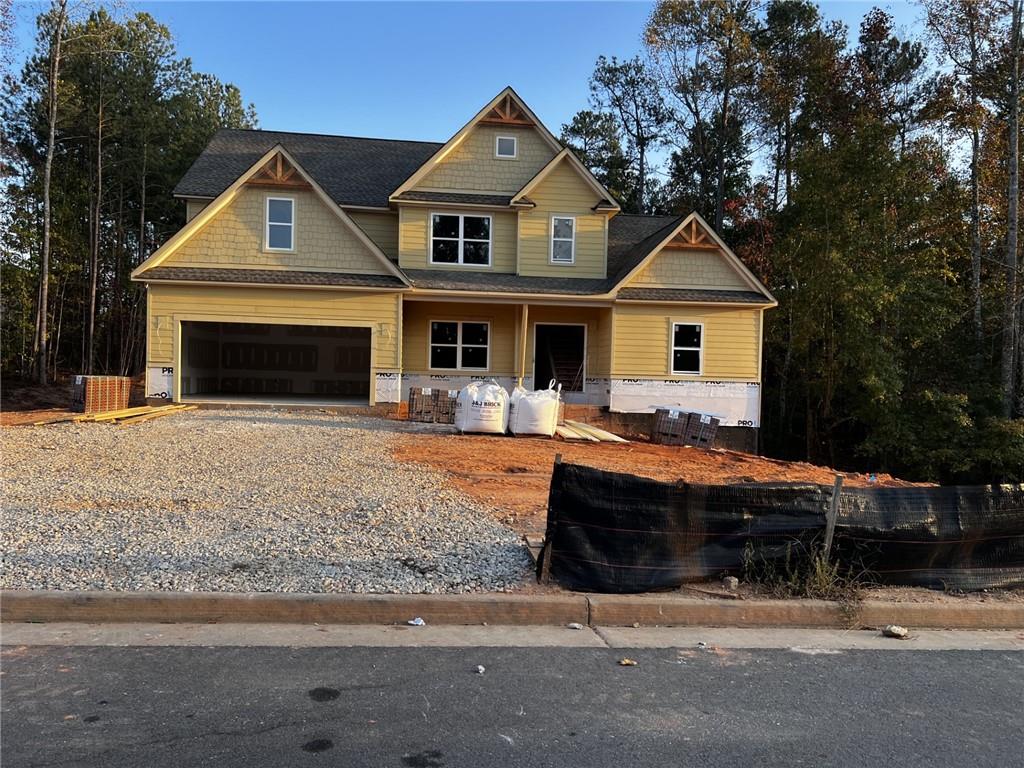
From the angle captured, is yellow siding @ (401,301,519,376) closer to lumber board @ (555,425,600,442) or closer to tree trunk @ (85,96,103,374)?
lumber board @ (555,425,600,442)

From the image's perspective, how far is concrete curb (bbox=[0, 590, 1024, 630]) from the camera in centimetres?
498

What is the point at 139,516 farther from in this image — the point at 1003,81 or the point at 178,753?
the point at 1003,81

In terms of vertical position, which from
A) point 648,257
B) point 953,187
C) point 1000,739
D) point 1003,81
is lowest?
point 1000,739

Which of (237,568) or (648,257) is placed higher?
(648,257)

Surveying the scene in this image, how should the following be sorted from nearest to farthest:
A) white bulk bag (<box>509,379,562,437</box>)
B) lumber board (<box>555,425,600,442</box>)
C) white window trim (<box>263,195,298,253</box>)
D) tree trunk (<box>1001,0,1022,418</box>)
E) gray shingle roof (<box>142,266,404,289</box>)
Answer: white bulk bag (<box>509,379,562,437</box>) < lumber board (<box>555,425,600,442</box>) < gray shingle roof (<box>142,266,404,289</box>) < white window trim (<box>263,195,298,253</box>) < tree trunk (<box>1001,0,1022,418</box>)

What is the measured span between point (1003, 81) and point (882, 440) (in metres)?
11.4

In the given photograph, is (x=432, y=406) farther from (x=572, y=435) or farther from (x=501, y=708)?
(x=501, y=708)

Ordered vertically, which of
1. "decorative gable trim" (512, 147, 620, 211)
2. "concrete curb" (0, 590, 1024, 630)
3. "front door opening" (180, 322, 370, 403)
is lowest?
"concrete curb" (0, 590, 1024, 630)

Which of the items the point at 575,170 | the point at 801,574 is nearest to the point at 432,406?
the point at 575,170

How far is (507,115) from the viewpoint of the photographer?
20.8m

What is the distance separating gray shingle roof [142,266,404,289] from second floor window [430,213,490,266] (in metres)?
2.74

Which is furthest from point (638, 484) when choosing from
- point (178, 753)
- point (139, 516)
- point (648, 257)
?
point (648, 257)

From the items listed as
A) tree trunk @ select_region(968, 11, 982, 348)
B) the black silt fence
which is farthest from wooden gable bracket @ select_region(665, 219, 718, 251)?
the black silt fence

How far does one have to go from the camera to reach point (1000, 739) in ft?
12.1
